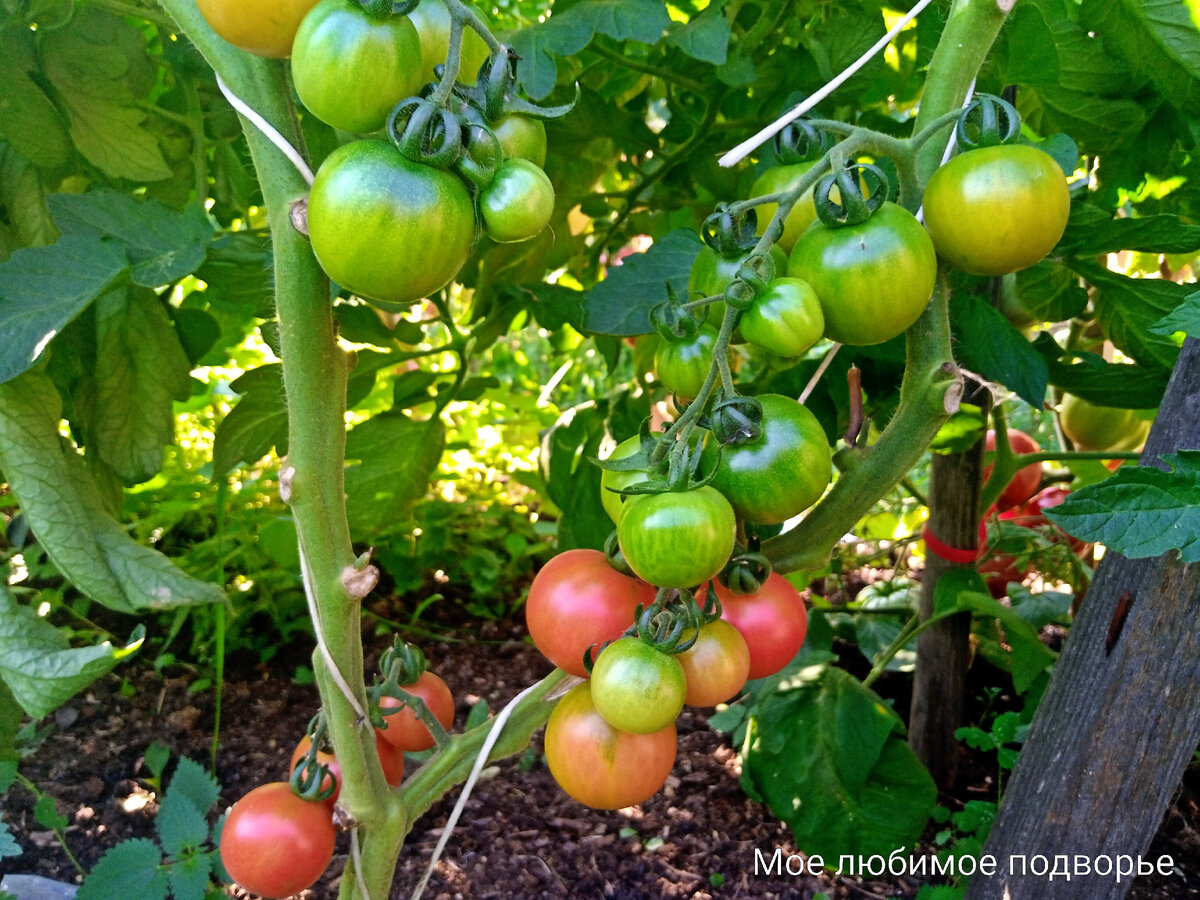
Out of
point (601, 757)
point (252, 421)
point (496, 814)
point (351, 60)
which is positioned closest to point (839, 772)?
point (496, 814)

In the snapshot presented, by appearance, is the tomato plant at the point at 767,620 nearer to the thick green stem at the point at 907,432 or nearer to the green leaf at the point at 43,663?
the thick green stem at the point at 907,432

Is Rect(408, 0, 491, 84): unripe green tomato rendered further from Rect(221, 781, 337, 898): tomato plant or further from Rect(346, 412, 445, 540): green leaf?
Rect(346, 412, 445, 540): green leaf

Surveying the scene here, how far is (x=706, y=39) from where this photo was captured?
761mm

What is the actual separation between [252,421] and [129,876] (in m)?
0.47

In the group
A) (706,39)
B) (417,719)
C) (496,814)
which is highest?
(706,39)

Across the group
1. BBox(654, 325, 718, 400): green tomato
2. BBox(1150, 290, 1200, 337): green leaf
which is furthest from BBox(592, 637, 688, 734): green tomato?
BBox(1150, 290, 1200, 337): green leaf

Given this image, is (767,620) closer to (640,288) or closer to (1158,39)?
(640,288)

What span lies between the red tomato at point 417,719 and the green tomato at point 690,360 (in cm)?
34

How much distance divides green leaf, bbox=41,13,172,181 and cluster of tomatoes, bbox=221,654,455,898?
1.79 feet

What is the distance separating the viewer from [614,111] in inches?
41.4

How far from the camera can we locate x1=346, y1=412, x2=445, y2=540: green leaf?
120cm

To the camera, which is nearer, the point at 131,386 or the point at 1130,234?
the point at 1130,234

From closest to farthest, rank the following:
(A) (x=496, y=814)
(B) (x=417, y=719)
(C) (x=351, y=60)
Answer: (C) (x=351, y=60) → (B) (x=417, y=719) → (A) (x=496, y=814)

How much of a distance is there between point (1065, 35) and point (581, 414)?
2.27 feet
